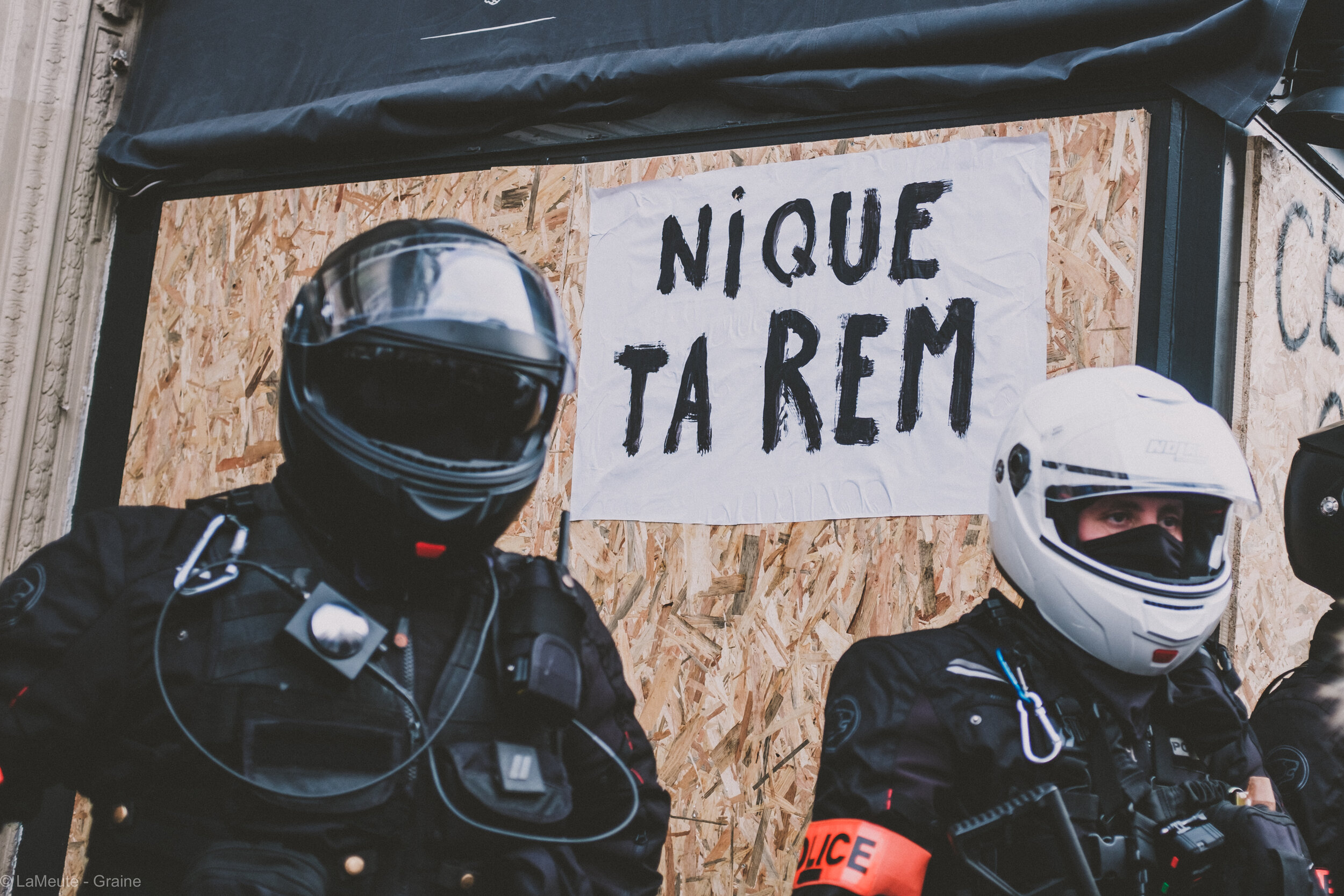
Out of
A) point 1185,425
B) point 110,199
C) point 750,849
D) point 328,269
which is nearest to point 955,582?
point 750,849

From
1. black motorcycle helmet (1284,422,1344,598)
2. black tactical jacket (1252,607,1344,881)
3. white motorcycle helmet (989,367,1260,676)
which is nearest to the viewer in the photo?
white motorcycle helmet (989,367,1260,676)

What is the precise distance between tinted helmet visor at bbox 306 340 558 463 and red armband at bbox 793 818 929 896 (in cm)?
88

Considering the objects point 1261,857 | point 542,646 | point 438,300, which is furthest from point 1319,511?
point 438,300

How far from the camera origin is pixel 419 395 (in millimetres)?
2119

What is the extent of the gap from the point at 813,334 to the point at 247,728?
244 cm

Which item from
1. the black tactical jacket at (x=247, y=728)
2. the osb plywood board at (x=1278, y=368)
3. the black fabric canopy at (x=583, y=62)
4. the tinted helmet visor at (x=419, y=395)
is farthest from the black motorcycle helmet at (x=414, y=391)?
the osb plywood board at (x=1278, y=368)

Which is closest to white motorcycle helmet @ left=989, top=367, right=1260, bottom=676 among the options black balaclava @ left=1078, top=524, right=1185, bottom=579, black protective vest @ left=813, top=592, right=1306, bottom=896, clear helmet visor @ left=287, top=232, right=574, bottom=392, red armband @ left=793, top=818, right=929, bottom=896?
black balaclava @ left=1078, top=524, right=1185, bottom=579

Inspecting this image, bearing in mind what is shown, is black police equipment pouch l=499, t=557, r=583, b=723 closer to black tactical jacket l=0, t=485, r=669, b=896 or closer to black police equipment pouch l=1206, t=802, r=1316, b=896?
black tactical jacket l=0, t=485, r=669, b=896

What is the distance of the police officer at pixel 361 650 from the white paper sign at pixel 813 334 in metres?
1.73

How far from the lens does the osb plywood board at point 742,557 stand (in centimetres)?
365

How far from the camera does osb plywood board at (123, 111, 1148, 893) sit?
365cm

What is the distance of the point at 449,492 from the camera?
208 centimetres

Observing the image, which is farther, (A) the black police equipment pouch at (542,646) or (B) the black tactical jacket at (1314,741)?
(B) the black tactical jacket at (1314,741)

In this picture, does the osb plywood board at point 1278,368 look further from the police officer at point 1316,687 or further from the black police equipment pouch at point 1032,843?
the black police equipment pouch at point 1032,843
